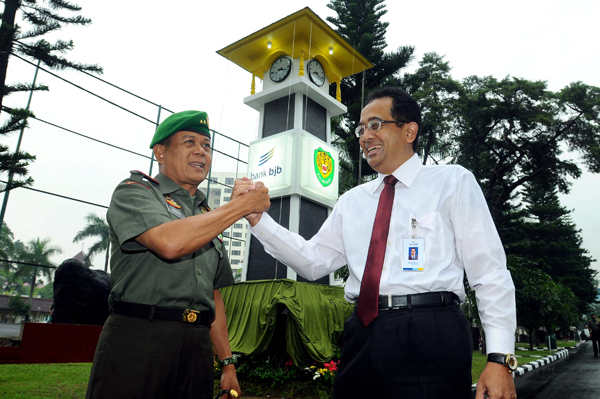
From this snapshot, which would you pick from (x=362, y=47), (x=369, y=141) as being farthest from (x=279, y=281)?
(x=362, y=47)

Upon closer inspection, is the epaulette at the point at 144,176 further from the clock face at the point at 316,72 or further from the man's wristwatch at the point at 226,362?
the clock face at the point at 316,72

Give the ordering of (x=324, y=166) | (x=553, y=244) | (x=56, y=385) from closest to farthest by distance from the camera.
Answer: (x=56, y=385) → (x=324, y=166) → (x=553, y=244)

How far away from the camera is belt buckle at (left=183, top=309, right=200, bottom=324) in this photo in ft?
6.23

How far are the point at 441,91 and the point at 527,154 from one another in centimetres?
550

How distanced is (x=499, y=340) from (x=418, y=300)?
1.12 feet

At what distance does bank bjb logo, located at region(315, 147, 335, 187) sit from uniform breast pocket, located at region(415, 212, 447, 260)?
825 cm

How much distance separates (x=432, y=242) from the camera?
6.40ft

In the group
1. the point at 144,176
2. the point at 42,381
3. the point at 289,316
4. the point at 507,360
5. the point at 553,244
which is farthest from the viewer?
the point at 553,244

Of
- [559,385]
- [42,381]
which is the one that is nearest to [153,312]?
[42,381]

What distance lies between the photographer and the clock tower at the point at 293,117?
9.82 metres

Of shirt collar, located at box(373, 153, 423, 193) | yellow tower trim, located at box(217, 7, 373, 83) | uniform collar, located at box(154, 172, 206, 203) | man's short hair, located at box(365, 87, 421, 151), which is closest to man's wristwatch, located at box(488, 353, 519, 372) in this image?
shirt collar, located at box(373, 153, 423, 193)

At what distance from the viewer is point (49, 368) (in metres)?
7.59

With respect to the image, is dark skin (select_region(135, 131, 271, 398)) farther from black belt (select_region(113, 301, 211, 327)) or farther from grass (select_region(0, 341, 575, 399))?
grass (select_region(0, 341, 575, 399))

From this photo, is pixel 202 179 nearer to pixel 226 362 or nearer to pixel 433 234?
pixel 226 362
